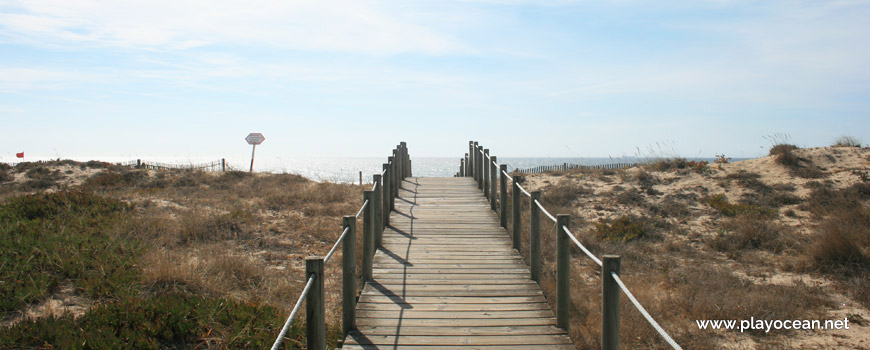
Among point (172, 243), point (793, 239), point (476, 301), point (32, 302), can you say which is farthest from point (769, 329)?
point (172, 243)

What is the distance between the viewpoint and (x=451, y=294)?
5992 mm

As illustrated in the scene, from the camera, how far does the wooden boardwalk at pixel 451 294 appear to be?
4824mm

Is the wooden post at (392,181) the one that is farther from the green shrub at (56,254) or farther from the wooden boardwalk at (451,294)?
the green shrub at (56,254)

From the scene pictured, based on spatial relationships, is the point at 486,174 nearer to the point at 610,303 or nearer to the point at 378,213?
the point at 378,213

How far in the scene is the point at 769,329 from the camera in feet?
22.4

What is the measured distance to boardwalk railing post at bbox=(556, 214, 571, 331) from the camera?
193 inches

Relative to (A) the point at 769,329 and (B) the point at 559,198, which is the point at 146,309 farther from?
(B) the point at 559,198

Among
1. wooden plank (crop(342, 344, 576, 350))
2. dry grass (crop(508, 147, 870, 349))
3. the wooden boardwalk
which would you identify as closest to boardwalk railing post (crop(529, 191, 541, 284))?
the wooden boardwalk

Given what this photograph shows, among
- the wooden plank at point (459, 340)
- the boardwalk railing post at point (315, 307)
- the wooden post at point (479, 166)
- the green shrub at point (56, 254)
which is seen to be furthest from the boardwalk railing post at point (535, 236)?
the wooden post at point (479, 166)

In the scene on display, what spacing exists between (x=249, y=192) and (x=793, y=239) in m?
15.9

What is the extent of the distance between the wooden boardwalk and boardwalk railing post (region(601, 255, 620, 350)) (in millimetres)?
1067

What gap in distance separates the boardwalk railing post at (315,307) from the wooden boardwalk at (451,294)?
0.91 meters

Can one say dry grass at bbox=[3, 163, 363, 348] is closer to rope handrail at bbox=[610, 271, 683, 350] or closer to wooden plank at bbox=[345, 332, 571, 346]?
wooden plank at bbox=[345, 332, 571, 346]

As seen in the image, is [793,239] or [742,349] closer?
[742,349]
